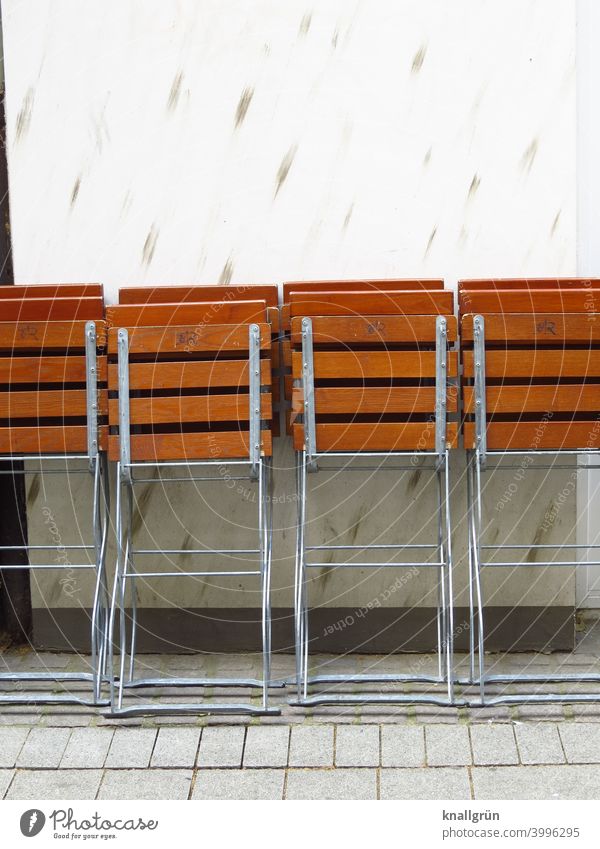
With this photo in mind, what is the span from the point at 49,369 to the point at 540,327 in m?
1.82

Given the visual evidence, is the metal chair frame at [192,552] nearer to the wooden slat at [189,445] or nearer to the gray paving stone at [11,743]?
the wooden slat at [189,445]

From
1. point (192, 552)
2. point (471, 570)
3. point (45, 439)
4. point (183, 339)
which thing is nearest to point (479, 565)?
point (471, 570)

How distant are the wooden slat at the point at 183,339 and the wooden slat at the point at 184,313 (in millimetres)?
40

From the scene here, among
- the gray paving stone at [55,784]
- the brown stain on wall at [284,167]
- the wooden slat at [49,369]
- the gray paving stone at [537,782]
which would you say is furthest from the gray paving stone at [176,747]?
the brown stain on wall at [284,167]

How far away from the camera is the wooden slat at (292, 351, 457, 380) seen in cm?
408

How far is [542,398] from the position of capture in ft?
13.4

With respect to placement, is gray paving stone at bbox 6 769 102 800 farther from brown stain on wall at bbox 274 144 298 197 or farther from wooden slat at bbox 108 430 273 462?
brown stain on wall at bbox 274 144 298 197

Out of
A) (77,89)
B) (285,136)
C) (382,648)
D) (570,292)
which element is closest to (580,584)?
(382,648)

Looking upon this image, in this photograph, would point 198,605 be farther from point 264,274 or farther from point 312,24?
point 312,24

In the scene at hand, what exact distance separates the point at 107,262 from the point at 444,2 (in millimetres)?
1668

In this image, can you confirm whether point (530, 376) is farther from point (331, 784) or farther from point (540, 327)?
point (331, 784)

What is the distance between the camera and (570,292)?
13.5ft

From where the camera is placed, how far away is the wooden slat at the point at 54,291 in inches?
172

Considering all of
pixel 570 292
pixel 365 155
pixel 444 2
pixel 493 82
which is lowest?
pixel 570 292
